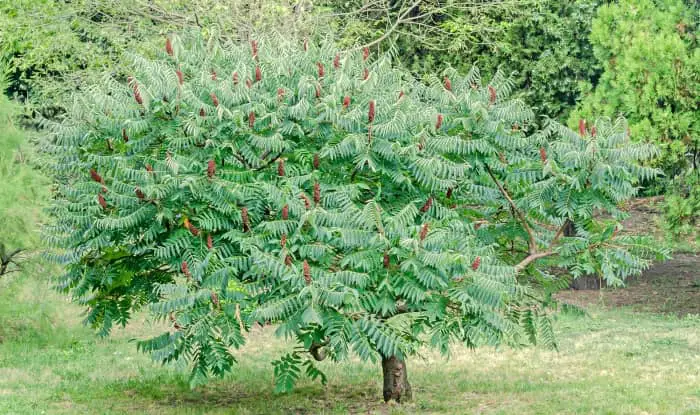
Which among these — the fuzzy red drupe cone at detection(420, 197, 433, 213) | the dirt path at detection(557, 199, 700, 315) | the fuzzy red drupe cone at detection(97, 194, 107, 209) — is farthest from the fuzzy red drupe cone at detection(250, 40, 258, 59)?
the dirt path at detection(557, 199, 700, 315)

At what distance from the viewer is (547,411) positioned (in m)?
9.62

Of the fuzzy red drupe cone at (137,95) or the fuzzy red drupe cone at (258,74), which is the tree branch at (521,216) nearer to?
the fuzzy red drupe cone at (258,74)

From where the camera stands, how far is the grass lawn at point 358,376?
1015 cm

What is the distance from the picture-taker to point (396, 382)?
10.1 metres

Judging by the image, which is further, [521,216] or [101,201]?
[521,216]

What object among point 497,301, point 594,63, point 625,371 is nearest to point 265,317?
point 497,301

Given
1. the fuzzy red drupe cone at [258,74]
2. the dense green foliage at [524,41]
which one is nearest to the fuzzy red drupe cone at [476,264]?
the fuzzy red drupe cone at [258,74]

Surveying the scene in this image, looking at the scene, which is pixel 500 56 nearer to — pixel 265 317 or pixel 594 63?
pixel 594 63

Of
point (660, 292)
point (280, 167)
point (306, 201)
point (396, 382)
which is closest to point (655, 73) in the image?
point (660, 292)

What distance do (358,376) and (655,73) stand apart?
7.22 m

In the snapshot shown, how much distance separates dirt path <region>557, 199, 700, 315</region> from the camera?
17.9m

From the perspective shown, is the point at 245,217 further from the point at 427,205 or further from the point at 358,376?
the point at 358,376

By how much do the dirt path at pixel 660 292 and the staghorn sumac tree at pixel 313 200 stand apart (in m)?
8.14

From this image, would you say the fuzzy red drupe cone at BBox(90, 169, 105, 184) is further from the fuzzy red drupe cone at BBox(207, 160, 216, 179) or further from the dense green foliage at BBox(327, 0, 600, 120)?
the dense green foliage at BBox(327, 0, 600, 120)
